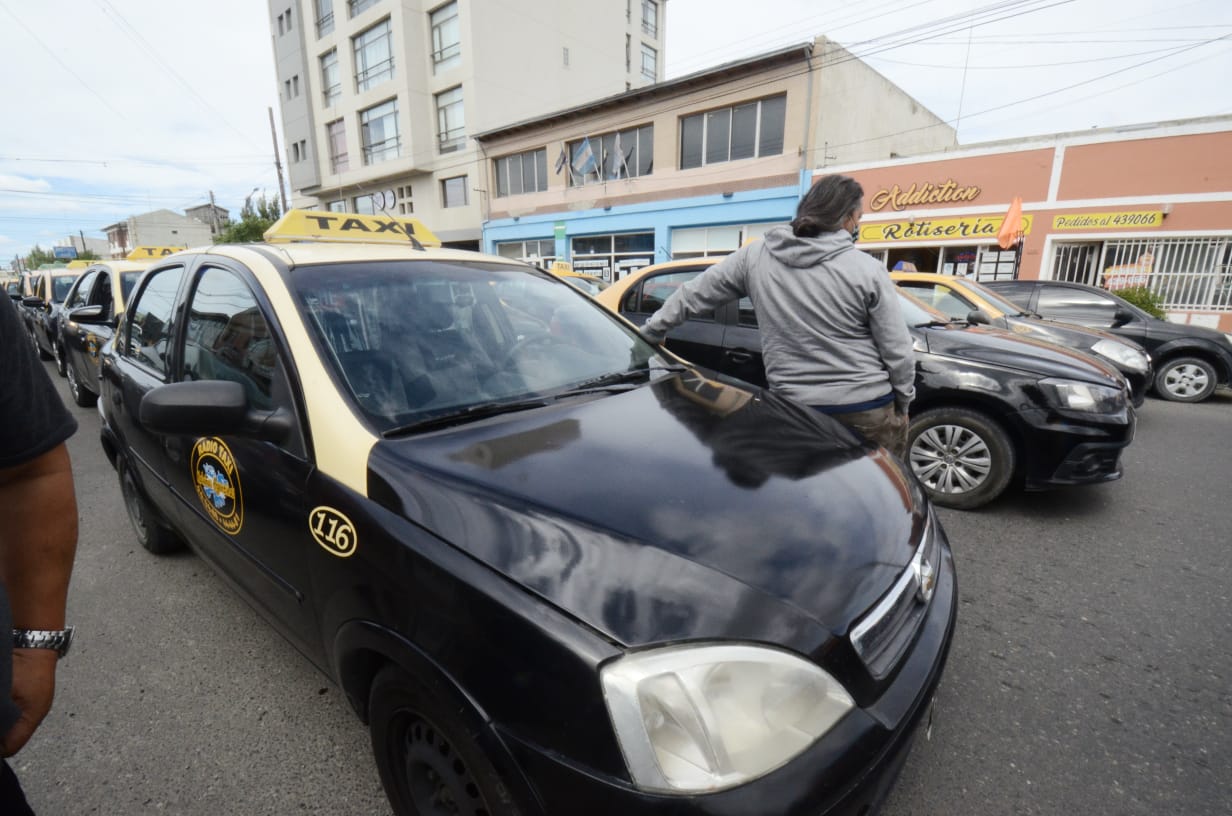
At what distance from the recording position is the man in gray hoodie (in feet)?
8.15

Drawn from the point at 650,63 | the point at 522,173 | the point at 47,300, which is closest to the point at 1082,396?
the point at 47,300

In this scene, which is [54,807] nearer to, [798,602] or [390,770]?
[390,770]

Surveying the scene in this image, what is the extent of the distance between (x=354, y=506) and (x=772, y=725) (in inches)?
41.9

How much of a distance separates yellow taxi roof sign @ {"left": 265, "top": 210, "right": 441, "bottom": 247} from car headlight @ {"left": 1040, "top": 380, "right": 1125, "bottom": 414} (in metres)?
3.86

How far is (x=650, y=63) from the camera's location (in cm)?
3450

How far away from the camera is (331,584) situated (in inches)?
61.2

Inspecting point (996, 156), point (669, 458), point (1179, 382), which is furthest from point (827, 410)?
point (996, 156)

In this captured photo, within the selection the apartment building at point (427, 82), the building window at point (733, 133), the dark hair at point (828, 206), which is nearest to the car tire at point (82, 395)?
the dark hair at point (828, 206)

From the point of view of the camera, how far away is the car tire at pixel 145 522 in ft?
10.3

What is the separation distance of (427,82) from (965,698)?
29.7m

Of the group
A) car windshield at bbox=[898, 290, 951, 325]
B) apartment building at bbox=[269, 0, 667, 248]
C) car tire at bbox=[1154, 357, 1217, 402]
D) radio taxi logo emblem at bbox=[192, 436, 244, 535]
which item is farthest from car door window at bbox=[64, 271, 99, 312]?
apartment building at bbox=[269, 0, 667, 248]

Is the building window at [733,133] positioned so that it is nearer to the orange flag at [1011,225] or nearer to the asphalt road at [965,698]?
the orange flag at [1011,225]

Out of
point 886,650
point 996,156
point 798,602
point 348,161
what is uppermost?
point 348,161

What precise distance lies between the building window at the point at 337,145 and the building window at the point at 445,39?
7.15 m
